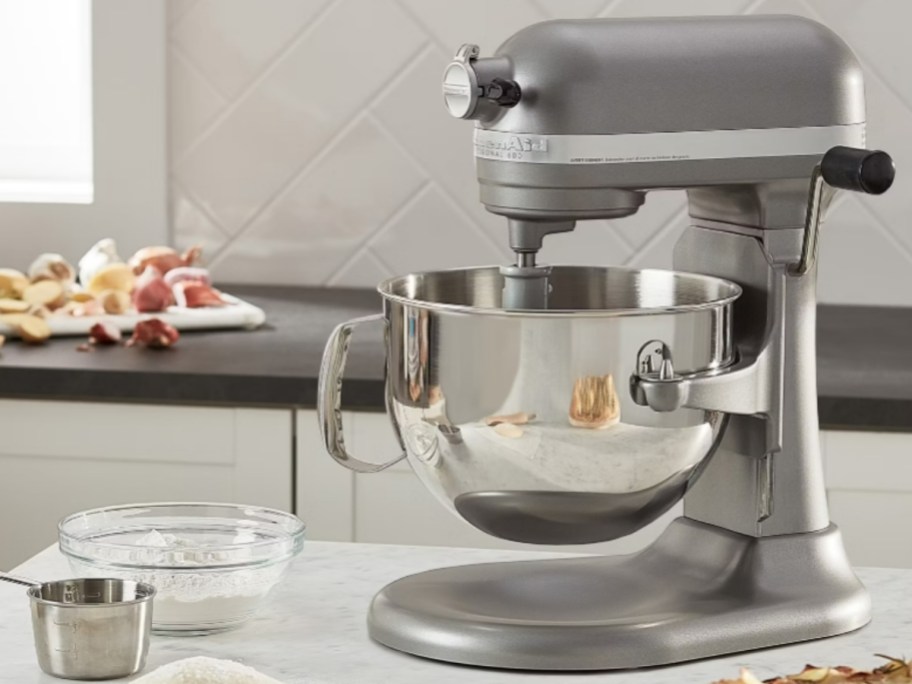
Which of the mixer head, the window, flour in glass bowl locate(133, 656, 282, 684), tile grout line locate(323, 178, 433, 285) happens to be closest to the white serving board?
tile grout line locate(323, 178, 433, 285)

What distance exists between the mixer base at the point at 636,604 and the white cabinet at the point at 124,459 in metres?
0.84

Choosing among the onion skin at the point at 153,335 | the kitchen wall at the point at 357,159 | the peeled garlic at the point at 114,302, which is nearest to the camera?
the onion skin at the point at 153,335

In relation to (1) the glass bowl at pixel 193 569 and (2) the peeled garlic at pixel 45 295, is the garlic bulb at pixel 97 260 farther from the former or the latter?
(1) the glass bowl at pixel 193 569

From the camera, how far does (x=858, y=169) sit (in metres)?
1.05

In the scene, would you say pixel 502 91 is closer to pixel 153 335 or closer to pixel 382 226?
pixel 153 335

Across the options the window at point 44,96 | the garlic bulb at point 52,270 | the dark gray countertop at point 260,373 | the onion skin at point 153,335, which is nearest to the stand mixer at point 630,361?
the dark gray countertop at point 260,373

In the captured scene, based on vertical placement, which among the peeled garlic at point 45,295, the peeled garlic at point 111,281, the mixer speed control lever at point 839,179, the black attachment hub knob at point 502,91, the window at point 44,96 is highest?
the window at point 44,96

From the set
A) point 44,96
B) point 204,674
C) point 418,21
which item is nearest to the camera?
point 204,674

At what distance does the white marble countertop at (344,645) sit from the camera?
1031 mm

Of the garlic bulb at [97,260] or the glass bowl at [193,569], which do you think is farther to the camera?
the garlic bulb at [97,260]

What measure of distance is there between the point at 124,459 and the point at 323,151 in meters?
0.78

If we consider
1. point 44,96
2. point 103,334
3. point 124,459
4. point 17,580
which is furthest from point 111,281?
point 17,580

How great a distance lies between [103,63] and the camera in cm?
261

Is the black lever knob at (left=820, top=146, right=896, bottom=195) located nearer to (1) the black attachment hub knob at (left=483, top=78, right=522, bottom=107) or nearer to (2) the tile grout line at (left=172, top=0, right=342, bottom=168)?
(1) the black attachment hub knob at (left=483, top=78, right=522, bottom=107)
